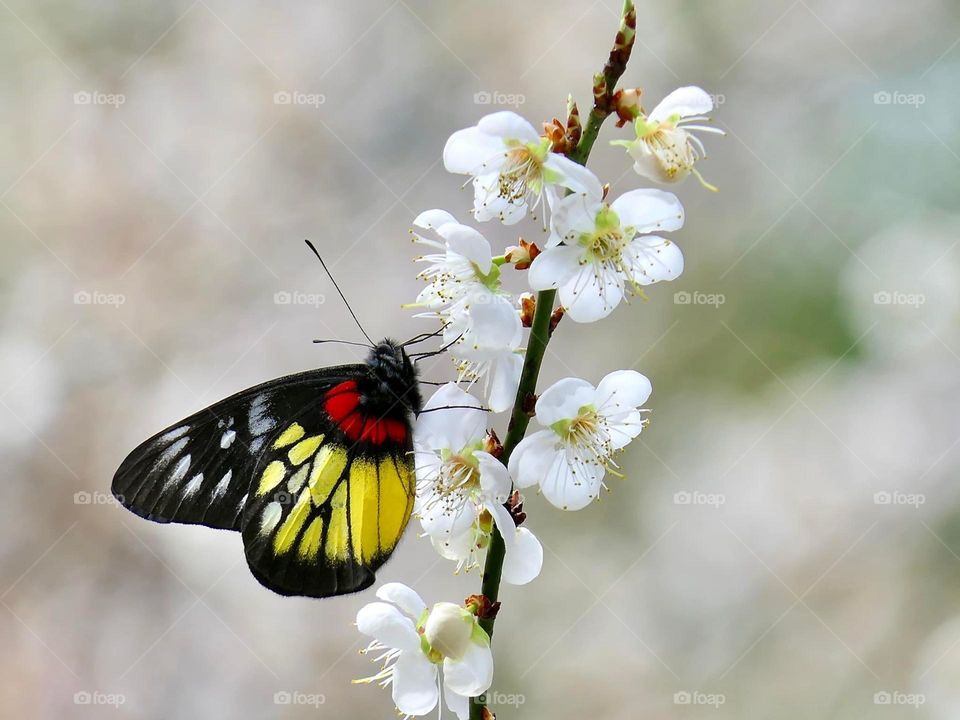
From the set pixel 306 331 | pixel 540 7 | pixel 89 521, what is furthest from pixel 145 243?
pixel 540 7

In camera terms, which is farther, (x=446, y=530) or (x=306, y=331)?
(x=306, y=331)

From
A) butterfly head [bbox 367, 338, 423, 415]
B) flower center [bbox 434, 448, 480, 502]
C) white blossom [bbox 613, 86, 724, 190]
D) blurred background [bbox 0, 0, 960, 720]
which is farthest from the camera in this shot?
blurred background [bbox 0, 0, 960, 720]

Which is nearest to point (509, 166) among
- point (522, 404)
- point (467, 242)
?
point (467, 242)

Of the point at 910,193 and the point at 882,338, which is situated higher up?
the point at 910,193

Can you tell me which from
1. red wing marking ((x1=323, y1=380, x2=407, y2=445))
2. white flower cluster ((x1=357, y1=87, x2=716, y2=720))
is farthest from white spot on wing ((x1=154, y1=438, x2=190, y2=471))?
white flower cluster ((x1=357, y1=87, x2=716, y2=720))

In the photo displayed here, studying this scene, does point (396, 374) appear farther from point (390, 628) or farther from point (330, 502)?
point (390, 628)

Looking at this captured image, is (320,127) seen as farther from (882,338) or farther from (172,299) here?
(882,338)

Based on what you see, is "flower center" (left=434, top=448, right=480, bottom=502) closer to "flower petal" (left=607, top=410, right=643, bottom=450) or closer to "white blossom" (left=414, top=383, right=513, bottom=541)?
"white blossom" (left=414, top=383, right=513, bottom=541)
